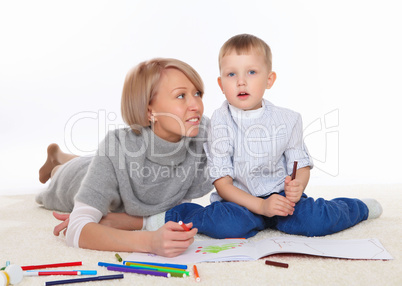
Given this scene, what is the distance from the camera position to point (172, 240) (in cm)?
97

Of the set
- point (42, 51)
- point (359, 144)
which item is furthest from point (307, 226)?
point (42, 51)

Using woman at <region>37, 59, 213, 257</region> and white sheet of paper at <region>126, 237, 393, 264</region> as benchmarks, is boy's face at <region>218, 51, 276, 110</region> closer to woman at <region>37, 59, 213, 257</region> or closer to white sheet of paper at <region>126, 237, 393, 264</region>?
woman at <region>37, 59, 213, 257</region>

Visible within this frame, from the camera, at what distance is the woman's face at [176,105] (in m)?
1.28

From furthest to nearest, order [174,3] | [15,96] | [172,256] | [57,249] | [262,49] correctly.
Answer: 1. [15,96]
2. [174,3]
3. [262,49]
4. [57,249]
5. [172,256]

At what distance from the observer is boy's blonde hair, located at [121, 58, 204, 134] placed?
51.1 inches

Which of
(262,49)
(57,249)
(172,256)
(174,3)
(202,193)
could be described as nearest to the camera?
(172,256)

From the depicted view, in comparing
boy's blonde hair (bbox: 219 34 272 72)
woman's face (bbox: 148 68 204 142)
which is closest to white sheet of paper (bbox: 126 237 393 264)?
woman's face (bbox: 148 68 204 142)

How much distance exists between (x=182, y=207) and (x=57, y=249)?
382 millimetres

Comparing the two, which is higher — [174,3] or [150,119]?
[174,3]

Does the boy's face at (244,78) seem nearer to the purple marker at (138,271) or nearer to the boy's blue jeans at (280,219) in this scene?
the boy's blue jeans at (280,219)

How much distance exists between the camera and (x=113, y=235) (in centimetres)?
106

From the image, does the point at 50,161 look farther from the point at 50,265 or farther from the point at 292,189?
the point at 292,189

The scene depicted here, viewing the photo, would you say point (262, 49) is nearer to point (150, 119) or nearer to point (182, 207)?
point (150, 119)

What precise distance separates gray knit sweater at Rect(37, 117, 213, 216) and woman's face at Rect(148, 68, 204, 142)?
0.21ft
